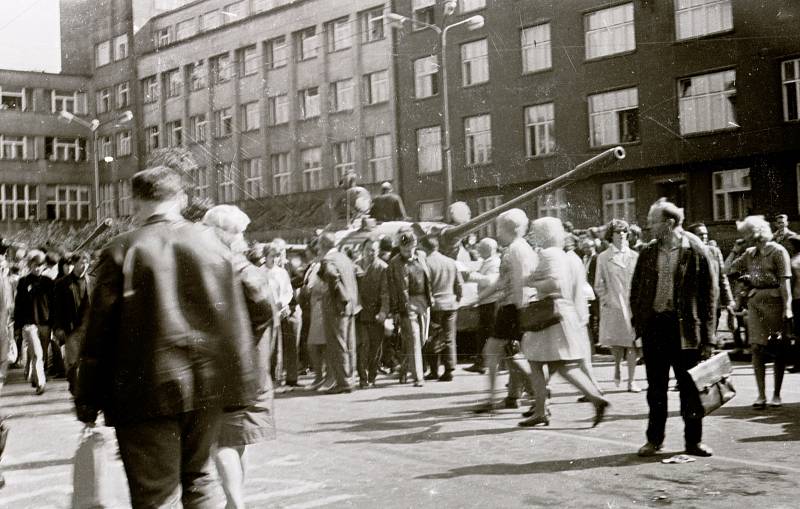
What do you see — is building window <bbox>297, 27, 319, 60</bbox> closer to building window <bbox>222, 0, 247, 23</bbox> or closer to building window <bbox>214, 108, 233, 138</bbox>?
building window <bbox>222, 0, 247, 23</bbox>

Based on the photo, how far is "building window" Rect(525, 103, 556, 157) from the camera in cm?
3107

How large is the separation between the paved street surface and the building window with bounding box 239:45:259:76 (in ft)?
78.9

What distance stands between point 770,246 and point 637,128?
20576 mm

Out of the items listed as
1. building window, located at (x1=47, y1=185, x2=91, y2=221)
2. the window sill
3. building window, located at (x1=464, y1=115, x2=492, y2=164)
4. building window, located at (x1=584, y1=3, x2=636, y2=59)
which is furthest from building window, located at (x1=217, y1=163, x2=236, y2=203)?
building window, located at (x1=584, y1=3, x2=636, y2=59)

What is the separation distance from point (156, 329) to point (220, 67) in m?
32.4

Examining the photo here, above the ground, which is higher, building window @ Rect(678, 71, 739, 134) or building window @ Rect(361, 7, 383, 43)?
building window @ Rect(361, 7, 383, 43)

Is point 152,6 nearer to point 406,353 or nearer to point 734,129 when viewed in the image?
point 734,129

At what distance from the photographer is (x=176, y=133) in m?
35.4

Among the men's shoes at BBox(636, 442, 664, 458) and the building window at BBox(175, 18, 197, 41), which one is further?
the building window at BBox(175, 18, 197, 41)

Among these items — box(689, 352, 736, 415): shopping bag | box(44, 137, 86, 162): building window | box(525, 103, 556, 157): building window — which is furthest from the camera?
box(44, 137, 86, 162): building window

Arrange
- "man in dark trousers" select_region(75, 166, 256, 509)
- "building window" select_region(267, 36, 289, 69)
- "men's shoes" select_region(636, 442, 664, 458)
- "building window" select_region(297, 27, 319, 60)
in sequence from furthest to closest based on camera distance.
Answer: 1. "building window" select_region(267, 36, 289, 69)
2. "building window" select_region(297, 27, 319, 60)
3. "men's shoes" select_region(636, 442, 664, 458)
4. "man in dark trousers" select_region(75, 166, 256, 509)

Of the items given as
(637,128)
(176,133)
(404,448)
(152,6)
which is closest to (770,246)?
(404,448)

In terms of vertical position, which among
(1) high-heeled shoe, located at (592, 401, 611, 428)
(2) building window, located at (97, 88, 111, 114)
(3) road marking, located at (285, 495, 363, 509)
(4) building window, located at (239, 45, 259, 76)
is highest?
(4) building window, located at (239, 45, 259, 76)

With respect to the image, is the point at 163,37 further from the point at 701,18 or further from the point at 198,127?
the point at 701,18
